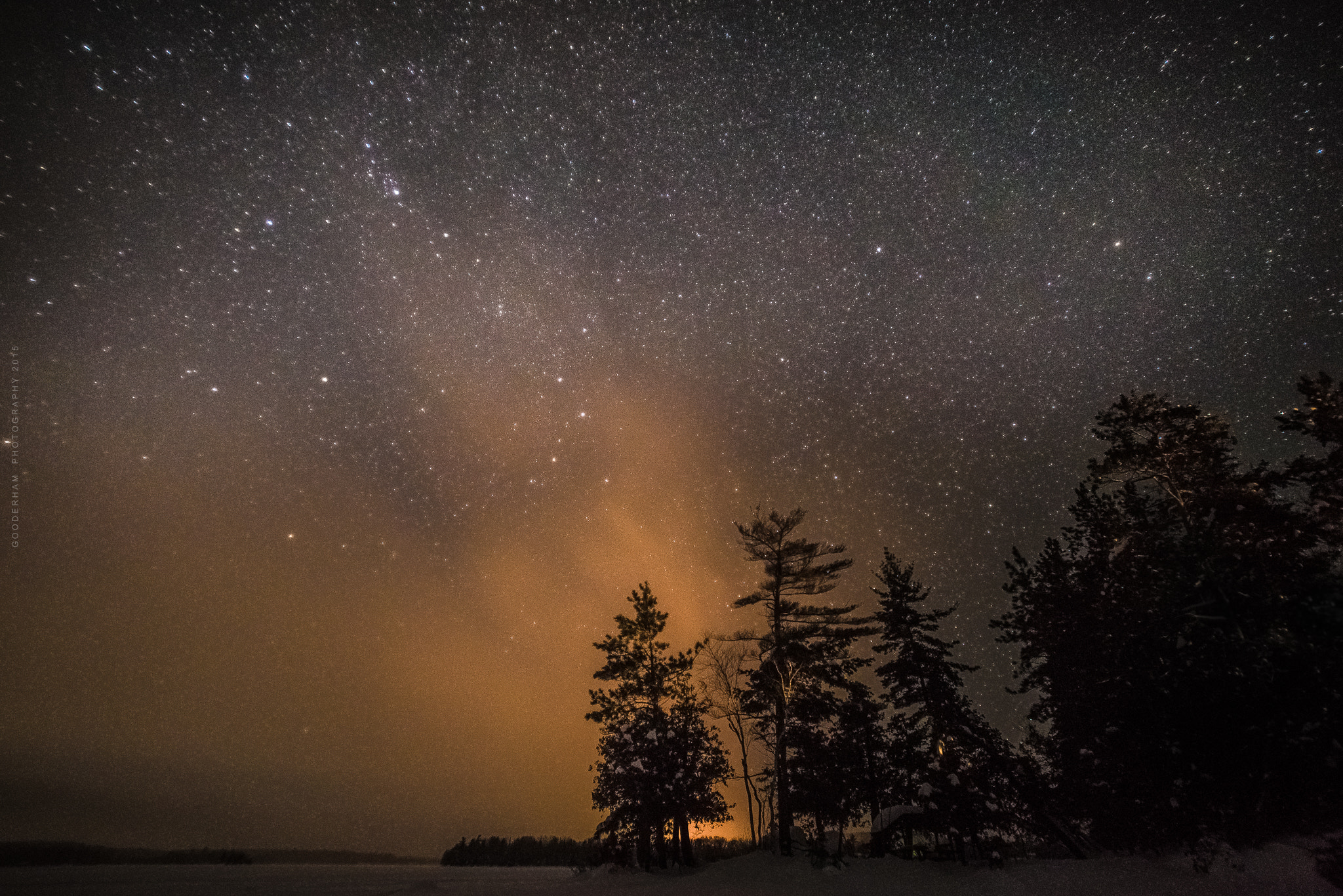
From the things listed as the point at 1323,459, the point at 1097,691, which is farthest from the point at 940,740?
the point at 1323,459

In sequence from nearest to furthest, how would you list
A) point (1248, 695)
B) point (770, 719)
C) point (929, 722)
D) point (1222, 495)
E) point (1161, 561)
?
point (1248, 695), point (1161, 561), point (1222, 495), point (929, 722), point (770, 719)

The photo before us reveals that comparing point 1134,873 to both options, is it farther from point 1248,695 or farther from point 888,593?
point 888,593

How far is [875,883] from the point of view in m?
17.1

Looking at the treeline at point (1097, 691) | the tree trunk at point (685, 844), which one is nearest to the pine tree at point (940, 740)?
the treeline at point (1097, 691)

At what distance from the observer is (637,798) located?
2489cm

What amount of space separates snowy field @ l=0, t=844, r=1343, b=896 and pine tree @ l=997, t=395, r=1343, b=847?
1.31 metres

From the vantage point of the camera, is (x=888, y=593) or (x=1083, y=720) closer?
(x=1083, y=720)

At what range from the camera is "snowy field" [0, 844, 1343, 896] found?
1334 centimetres

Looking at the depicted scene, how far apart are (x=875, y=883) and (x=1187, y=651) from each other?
425 inches

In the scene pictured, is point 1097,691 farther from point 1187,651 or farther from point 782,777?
point 782,777

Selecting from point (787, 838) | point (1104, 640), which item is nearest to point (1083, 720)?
point (1104, 640)

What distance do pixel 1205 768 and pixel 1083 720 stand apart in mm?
3555

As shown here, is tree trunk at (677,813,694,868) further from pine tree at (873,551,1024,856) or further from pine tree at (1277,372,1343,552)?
pine tree at (1277,372,1343,552)

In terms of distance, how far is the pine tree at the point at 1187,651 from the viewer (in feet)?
45.1
